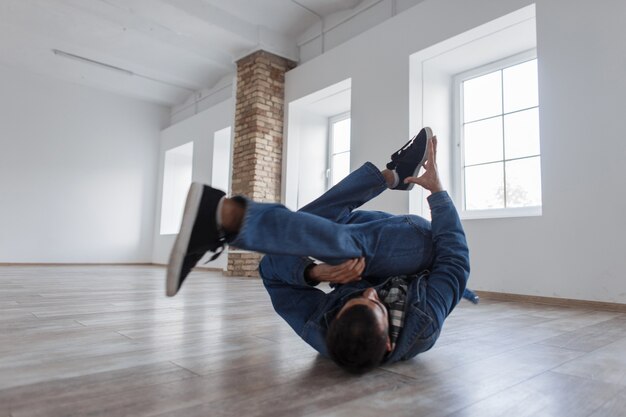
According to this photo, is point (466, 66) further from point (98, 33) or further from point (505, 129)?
point (98, 33)

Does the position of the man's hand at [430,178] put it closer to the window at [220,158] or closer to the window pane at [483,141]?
the window pane at [483,141]

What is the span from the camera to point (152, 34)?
21.3 ft

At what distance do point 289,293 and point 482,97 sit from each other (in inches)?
151

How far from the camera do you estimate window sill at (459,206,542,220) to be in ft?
13.0

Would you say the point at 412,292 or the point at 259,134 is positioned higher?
the point at 259,134

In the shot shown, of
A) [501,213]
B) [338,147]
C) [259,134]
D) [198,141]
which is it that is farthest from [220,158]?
[501,213]

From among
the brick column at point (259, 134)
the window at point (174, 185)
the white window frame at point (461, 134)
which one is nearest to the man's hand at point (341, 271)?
the white window frame at point (461, 134)

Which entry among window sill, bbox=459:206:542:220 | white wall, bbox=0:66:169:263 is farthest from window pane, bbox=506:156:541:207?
white wall, bbox=0:66:169:263

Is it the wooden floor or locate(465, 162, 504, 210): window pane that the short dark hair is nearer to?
the wooden floor

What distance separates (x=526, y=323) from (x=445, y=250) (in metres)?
1.25

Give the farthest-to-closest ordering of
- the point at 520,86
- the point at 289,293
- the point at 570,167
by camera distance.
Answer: the point at 520,86 < the point at 570,167 < the point at 289,293

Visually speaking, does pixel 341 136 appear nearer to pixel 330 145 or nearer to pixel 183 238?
pixel 330 145

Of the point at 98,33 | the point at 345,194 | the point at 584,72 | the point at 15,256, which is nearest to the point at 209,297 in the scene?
the point at 345,194

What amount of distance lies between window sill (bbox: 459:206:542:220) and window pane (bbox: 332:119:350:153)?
240cm
